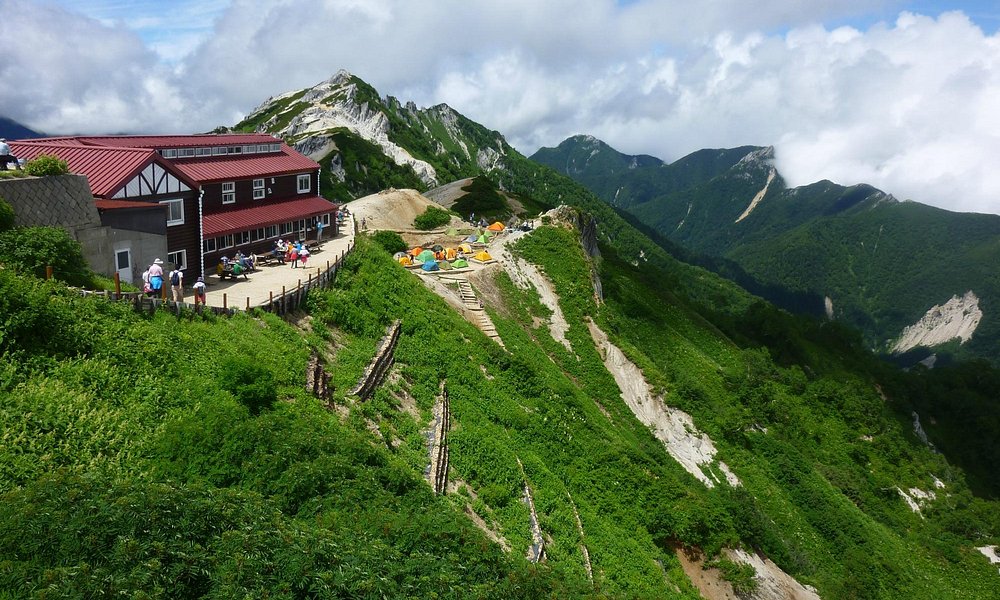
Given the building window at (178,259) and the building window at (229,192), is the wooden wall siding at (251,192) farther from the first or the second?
the building window at (178,259)

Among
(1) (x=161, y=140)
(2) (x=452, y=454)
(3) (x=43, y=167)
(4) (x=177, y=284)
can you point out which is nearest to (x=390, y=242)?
(1) (x=161, y=140)

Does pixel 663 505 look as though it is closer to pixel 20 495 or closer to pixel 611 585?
pixel 611 585

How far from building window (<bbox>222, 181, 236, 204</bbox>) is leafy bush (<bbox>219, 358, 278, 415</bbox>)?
26094 millimetres

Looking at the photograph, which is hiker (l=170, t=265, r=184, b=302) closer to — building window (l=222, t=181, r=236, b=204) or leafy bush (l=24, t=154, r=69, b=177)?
leafy bush (l=24, t=154, r=69, b=177)

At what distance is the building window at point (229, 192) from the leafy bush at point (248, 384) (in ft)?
85.6

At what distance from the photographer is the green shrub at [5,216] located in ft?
66.0

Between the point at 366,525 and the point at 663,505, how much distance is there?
20.5 meters

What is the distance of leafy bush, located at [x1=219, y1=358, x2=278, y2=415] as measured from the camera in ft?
56.6

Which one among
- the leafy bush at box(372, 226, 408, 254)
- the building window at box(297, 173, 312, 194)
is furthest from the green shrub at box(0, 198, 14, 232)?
the leafy bush at box(372, 226, 408, 254)

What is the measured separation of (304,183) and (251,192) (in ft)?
24.4

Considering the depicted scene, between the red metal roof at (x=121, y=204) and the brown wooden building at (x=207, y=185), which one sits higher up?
the brown wooden building at (x=207, y=185)

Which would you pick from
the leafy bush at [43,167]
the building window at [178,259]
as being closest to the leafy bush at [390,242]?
the building window at [178,259]

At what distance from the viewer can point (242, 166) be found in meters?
43.4

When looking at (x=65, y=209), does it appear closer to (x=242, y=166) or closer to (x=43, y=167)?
(x=43, y=167)
